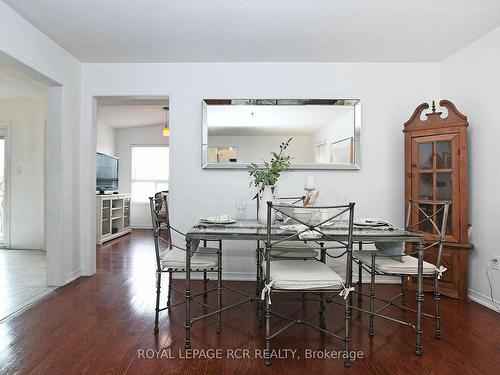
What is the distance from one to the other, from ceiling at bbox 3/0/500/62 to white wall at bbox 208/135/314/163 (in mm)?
846

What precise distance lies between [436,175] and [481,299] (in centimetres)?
119

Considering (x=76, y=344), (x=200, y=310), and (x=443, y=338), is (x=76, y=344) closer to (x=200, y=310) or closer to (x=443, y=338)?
(x=200, y=310)

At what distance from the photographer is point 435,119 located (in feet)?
9.98

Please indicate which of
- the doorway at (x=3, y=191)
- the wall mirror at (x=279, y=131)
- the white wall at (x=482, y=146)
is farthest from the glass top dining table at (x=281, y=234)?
the doorway at (x=3, y=191)

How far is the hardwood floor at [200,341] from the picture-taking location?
1.83m

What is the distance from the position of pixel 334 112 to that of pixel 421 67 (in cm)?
106

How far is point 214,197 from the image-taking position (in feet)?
11.6

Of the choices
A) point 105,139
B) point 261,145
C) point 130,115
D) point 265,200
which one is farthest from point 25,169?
point 265,200

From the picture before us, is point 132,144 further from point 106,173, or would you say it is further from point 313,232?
point 313,232

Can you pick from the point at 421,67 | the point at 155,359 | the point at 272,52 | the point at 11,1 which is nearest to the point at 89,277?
the point at 155,359

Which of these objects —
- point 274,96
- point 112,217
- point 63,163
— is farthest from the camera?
point 112,217

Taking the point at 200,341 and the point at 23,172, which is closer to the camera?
the point at 200,341

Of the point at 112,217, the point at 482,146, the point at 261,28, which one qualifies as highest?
the point at 261,28

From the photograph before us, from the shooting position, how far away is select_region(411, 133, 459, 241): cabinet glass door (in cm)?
294
